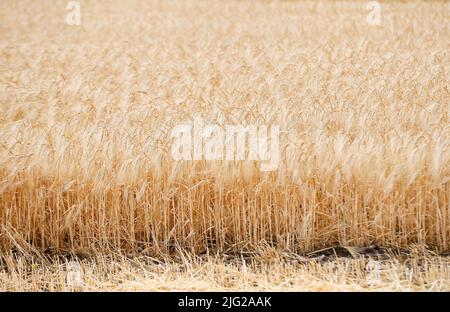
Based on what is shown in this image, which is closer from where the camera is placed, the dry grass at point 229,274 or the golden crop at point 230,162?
the dry grass at point 229,274

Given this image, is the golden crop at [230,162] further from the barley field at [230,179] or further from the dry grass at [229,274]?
the dry grass at [229,274]

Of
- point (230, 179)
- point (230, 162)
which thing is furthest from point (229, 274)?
point (230, 162)

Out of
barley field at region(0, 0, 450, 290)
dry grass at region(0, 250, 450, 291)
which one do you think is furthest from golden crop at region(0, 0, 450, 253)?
dry grass at region(0, 250, 450, 291)

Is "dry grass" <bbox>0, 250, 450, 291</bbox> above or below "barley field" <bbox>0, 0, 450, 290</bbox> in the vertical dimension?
below

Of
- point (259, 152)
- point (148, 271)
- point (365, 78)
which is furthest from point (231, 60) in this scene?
point (148, 271)

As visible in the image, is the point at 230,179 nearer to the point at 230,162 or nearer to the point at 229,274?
the point at 230,162

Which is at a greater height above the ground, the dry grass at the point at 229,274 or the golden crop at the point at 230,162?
the golden crop at the point at 230,162

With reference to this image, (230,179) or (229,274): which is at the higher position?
(230,179)

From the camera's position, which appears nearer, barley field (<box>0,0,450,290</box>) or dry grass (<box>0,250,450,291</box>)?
dry grass (<box>0,250,450,291</box>)

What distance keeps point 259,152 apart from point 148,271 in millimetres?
1071

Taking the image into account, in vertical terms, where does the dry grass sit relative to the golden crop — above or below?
below

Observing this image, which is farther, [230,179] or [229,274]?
[230,179]

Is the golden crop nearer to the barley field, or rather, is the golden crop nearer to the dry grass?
the barley field

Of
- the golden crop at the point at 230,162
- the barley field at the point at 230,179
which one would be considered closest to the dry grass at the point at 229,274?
the barley field at the point at 230,179
